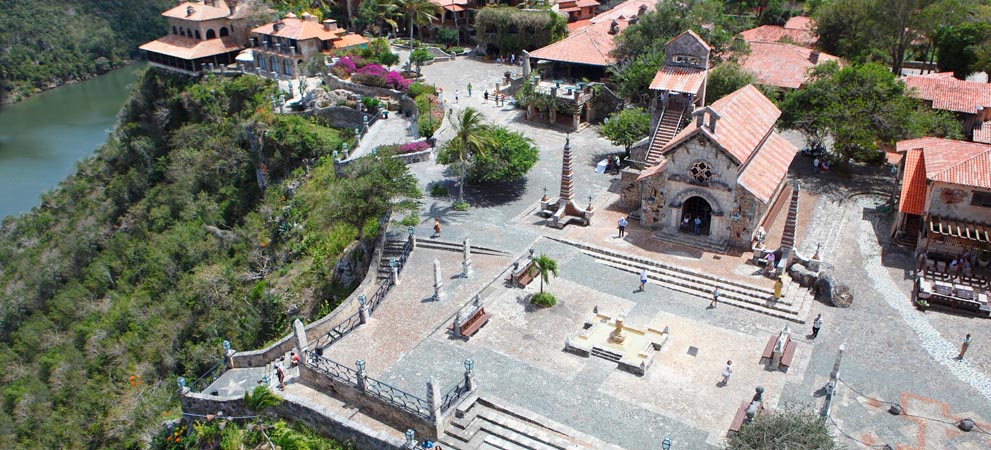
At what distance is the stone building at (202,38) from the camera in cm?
6209

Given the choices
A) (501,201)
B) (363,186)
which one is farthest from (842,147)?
(363,186)

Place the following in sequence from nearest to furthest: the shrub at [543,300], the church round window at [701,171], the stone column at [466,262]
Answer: the shrub at [543,300], the stone column at [466,262], the church round window at [701,171]

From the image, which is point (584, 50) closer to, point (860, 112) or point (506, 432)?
point (860, 112)

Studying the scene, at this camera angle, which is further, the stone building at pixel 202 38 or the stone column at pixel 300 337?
the stone building at pixel 202 38

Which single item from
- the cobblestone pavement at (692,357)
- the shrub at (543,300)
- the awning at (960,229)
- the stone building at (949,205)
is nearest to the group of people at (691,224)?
the cobblestone pavement at (692,357)

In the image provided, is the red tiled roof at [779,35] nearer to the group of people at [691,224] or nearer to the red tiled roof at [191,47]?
the group of people at [691,224]

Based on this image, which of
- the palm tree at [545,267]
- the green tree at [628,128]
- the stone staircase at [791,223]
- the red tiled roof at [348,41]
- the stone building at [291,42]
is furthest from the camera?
the red tiled roof at [348,41]

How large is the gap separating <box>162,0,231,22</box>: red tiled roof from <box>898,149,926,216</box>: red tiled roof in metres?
54.1

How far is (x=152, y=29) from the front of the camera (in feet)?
368

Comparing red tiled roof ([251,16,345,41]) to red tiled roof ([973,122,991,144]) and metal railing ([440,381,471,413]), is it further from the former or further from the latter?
red tiled roof ([973,122,991,144])

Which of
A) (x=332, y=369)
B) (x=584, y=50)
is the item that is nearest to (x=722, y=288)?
(x=332, y=369)

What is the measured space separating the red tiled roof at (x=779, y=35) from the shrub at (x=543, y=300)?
40568 mm

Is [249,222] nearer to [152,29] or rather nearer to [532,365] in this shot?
[532,365]

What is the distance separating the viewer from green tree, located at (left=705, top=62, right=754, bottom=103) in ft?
140
